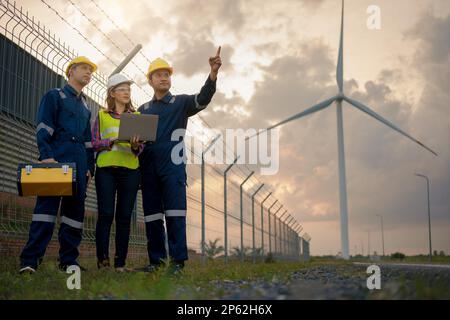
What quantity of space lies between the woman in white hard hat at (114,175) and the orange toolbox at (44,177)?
22.3 inches

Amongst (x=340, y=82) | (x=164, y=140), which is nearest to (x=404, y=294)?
(x=164, y=140)

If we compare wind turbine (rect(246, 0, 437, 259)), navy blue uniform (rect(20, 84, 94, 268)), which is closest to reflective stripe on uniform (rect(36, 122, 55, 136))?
navy blue uniform (rect(20, 84, 94, 268))

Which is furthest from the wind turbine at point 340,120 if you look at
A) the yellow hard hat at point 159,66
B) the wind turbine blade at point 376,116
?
the yellow hard hat at point 159,66

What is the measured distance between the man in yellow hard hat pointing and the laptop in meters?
0.40

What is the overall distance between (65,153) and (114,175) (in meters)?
0.59

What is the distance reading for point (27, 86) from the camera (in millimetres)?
7965

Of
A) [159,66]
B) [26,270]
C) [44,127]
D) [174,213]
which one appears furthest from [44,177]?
[159,66]

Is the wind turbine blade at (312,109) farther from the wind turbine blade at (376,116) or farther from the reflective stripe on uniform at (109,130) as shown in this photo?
the reflective stripe on uniform at (109,130)

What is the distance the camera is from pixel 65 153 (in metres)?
6.11

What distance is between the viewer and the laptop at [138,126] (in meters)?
5.93

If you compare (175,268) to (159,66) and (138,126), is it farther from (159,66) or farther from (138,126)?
(159,66)

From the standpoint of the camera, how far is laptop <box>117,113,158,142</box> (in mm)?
5934

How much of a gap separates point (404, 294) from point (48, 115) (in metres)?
4.38
